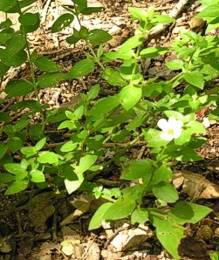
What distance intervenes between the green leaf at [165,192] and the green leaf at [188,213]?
0.38 feet

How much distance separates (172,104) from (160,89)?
2.9 inches

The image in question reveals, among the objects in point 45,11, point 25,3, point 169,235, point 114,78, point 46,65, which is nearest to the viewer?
point 169,235

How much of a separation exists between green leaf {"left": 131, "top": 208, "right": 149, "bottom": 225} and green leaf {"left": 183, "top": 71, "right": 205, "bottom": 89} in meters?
0.42

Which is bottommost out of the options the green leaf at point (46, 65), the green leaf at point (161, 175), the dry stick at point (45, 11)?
the dry stick at point (45, 11)

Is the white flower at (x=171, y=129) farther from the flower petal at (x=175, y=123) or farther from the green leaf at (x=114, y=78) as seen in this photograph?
the green leaf at (x=114, y=78)

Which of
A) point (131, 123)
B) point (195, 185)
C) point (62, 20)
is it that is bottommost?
point (195, 185)

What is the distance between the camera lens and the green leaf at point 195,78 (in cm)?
188

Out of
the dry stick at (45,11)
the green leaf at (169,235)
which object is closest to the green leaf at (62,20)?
the green leaf at (169,235)

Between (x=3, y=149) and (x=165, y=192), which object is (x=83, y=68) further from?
(x=165, y=192)

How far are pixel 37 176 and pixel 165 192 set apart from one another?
44 centimetres

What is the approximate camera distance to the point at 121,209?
1.86 m

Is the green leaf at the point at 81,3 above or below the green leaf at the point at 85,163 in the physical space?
above

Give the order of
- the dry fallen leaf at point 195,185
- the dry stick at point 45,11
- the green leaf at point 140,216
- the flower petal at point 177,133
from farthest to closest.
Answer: the dry stick at point 45,11
the dry fallen leaf at point 195,185
the green leaf at point 140,216
the flower petal at point 177,133

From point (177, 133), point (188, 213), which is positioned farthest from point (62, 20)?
point (188, 213)
